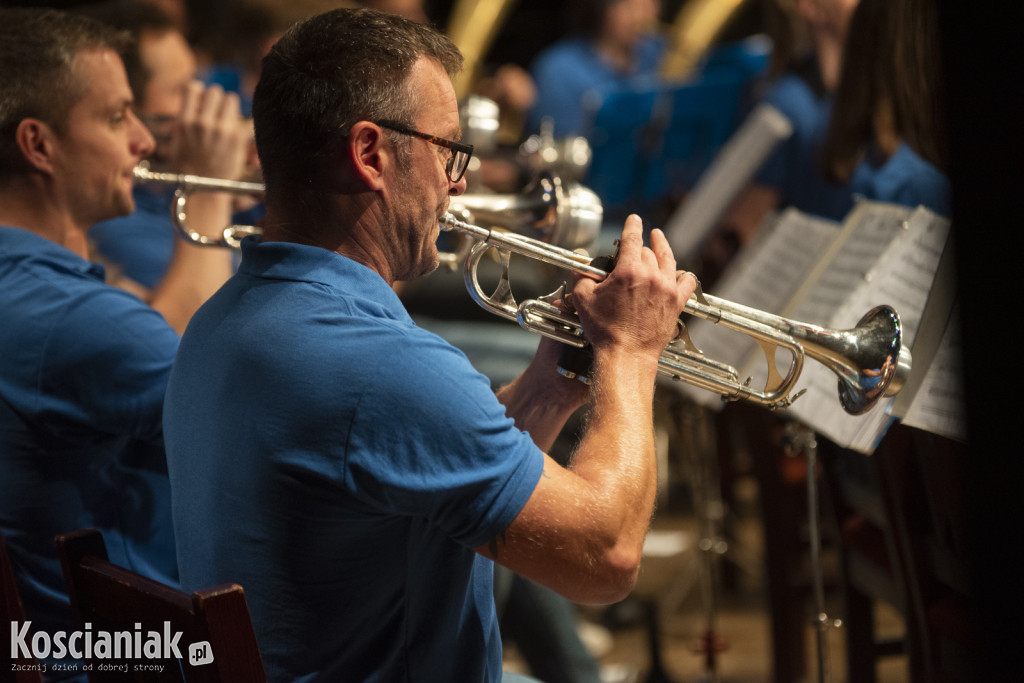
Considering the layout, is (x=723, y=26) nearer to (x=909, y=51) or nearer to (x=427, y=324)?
(x=427, y=324)

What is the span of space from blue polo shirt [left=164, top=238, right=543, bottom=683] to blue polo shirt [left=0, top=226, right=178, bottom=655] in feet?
0.98

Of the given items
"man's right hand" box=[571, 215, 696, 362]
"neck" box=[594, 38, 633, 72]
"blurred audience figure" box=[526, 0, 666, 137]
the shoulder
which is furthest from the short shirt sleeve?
"neck" box=[594, 38, 633, 72]

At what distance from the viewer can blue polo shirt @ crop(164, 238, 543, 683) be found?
3.80 feet

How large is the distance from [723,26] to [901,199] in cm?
420

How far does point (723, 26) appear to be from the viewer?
619cm

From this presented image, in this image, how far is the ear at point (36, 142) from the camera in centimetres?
179

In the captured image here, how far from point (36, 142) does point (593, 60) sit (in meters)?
4.21

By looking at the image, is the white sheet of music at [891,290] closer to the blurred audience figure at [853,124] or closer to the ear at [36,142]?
the blurred audience figure at [853,124]

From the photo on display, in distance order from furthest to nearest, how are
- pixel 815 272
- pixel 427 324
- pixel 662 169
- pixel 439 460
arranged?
pixel 662 169 < pixel 427 324 < pixel 815 272 < pixel 439 460

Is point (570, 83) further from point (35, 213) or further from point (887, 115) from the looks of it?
point (35, 213)

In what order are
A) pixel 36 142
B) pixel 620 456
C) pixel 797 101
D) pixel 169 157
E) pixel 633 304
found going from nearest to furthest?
pixel 620 456
pixel 633 304
pixel 36 142
pixel 169 157
pixel 797 101

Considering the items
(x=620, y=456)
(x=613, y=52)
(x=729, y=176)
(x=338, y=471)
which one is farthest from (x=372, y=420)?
(x=613, y=52)

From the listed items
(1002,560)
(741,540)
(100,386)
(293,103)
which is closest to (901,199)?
(293,103)

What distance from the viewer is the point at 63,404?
5.23 feet
